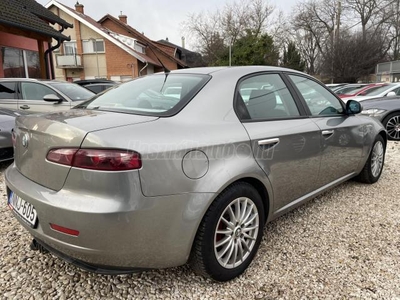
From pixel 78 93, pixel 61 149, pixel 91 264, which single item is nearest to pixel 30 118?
pixel 61 149

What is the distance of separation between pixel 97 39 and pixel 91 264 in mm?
27497

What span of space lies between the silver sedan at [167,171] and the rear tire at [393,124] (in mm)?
5561

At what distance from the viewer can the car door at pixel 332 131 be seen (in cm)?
284

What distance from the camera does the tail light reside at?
5.13 feet

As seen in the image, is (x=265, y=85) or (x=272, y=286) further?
(x=265, y=85)

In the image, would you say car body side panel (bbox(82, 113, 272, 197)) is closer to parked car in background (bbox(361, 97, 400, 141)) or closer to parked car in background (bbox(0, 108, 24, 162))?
parked car in background (bbox(0, 108, 24, 162))

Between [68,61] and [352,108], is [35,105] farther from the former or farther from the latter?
[68,61]

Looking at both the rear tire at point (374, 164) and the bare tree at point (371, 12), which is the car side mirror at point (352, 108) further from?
the bare tree at point (371, 12)

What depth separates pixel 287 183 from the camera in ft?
8.07

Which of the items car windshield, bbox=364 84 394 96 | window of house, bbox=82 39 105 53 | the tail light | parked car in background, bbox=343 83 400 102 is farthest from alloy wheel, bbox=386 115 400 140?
window of house, bbox=82 39 105 53

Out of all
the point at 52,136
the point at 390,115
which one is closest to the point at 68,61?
the point at 390,115

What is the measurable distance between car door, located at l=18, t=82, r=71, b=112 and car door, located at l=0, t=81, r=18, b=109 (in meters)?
0.14

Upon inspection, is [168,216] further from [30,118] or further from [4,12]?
[4,12]

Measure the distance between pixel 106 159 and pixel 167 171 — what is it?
0.32m
